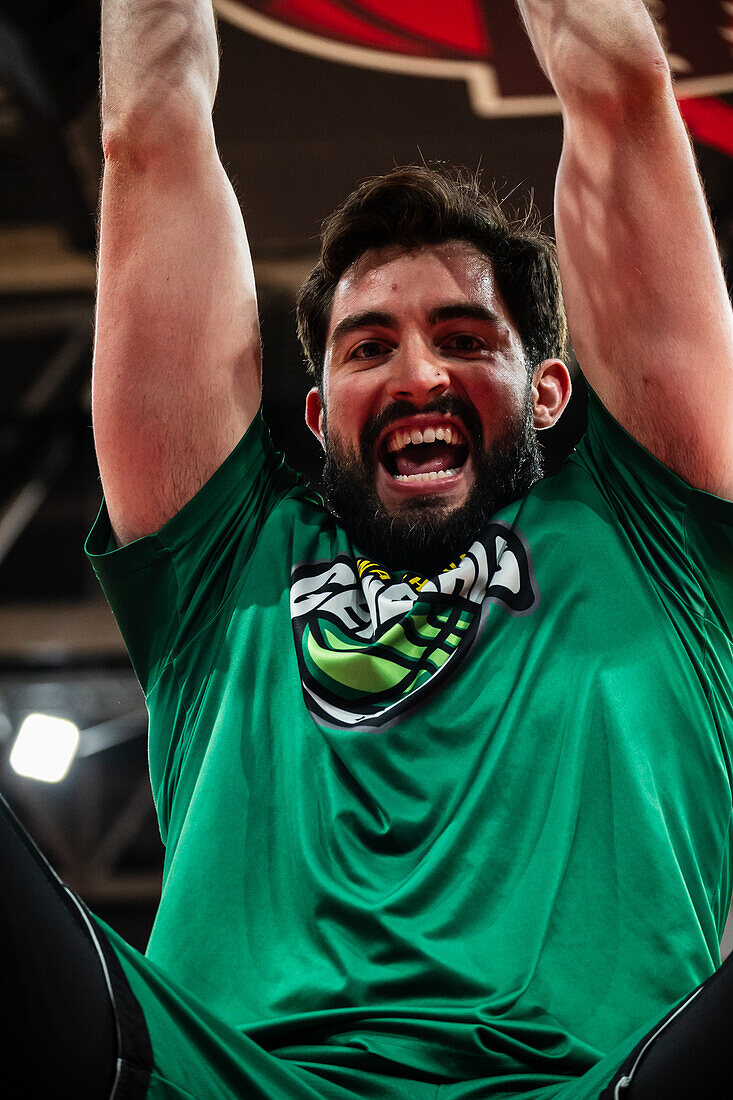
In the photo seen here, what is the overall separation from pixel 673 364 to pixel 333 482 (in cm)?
43

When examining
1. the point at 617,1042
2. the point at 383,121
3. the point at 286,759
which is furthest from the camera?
the point at 383,121

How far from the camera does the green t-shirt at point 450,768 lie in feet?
2.89

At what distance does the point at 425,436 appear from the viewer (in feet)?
4.32

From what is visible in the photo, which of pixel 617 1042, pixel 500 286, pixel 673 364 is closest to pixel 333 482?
pixel 500 286

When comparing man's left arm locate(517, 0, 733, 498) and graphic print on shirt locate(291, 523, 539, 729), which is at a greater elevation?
man's left arm locate(517, 0, 733, 498)

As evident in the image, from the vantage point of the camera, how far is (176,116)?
1254mm

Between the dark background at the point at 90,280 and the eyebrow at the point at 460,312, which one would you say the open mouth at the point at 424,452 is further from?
the dark background at the point at 90,280

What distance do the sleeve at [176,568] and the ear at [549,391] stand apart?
0.39 metres

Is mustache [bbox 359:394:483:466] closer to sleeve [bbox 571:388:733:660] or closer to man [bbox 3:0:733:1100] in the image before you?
man [bbox 3:0:733:1100]

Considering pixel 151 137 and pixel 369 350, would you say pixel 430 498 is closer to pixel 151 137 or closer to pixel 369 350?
pixel 369 350

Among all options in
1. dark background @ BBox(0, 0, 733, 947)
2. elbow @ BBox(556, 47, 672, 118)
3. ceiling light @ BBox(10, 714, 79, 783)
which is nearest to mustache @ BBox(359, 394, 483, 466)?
elbow @ BBox(556, 47, 672, 118)

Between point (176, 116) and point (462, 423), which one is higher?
point (176, 116)

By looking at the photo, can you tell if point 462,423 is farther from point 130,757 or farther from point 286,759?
point 130,757

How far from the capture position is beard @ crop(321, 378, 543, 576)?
4.14 ft
